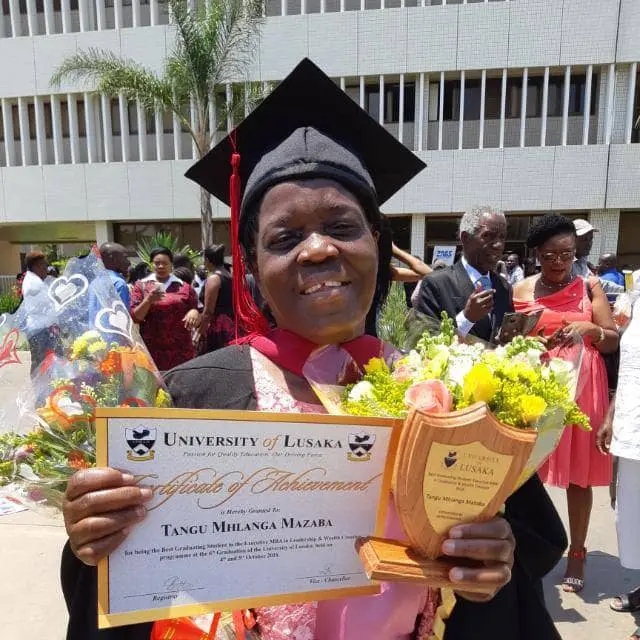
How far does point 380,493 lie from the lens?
3.31 ft

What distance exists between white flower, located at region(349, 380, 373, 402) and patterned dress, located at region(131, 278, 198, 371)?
4.41 meters

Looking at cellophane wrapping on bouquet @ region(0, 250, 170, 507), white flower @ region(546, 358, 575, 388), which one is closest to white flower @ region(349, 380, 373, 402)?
white flower @ region(546, 358, 575, 388)

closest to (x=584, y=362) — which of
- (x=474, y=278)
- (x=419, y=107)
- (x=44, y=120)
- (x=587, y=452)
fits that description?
(x=587, y=452)

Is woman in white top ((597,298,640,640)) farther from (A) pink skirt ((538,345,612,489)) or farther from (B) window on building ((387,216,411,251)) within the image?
(B) window on building ((387,216,411,251))

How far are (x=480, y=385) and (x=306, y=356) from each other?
50cm

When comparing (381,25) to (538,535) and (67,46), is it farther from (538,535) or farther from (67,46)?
(538,535)

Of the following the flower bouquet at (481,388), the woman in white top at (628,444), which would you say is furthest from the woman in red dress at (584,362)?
the flower bouquet at (481,388)

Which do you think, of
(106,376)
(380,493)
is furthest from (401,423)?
(106,376)

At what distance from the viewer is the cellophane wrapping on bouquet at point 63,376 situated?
1.15m

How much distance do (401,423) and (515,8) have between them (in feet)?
59.5

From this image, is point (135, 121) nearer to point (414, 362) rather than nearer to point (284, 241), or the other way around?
point (284, 241)

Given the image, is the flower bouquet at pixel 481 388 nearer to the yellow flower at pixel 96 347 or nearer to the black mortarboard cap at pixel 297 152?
the black mortarboard cap at pixel 297 152

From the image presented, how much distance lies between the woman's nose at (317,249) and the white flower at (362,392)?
297 mm

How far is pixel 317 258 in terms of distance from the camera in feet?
3.77
